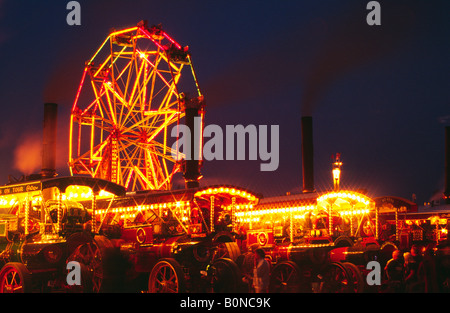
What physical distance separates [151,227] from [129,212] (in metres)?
6.66

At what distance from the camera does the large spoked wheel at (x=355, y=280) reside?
1119 cm

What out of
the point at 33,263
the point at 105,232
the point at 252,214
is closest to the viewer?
the point at 33,263

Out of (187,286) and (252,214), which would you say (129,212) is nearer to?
(252,214)

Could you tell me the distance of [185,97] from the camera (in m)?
33.2

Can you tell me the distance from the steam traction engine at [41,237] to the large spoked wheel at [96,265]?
206 mm

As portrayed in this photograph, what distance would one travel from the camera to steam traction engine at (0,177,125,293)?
1095 cm

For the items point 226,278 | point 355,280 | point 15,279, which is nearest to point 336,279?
point 355,280

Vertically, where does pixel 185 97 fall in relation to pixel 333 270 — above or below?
above

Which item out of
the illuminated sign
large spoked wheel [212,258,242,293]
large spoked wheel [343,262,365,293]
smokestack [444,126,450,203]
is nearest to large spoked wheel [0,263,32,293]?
the illuminated sign

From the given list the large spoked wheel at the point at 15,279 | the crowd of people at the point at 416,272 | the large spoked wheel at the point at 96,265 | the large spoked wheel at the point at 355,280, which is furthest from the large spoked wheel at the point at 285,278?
the large spoked wheel at the point at 15,279

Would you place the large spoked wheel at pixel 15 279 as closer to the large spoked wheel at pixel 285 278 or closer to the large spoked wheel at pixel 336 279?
the large spoked wheel at pixel 285 278

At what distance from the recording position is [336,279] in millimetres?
11492

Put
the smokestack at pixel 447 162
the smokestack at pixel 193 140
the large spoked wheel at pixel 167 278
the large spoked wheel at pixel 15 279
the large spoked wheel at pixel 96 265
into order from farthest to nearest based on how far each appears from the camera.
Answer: the smokestack at pixel 447 162
the smokestack at pixel 193 140
the large spoked wheel at pixel 96 265
the large spoked wheel at pixel 15 279
the large spoked wheel at pixel 167 278
